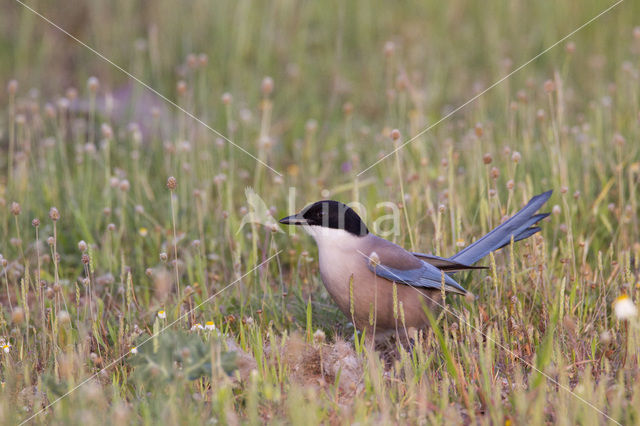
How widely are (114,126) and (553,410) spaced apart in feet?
16.5

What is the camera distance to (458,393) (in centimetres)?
320

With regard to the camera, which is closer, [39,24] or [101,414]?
[101,414]

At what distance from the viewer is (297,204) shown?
5566 millimetres

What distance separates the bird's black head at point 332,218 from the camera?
402 centimetres

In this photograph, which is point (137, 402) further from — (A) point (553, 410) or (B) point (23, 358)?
(A) point (553, 410)

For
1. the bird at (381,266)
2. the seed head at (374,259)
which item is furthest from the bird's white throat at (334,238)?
the seed head at (374,259)

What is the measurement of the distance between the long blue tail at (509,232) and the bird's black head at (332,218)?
591 millimetres

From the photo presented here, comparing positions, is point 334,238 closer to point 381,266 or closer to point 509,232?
point 381,266

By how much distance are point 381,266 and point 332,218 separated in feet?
1.26

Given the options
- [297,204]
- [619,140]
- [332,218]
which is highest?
[619,140]

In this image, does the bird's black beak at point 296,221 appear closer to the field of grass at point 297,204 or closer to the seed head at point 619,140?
the field of grass at point 297,204

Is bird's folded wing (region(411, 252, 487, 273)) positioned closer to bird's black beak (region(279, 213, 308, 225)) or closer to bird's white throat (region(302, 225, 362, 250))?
bird's white throat (region(302, 225, 362, 250))

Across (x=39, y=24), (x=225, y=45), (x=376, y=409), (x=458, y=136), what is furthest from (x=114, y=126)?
(x=376, y=409)

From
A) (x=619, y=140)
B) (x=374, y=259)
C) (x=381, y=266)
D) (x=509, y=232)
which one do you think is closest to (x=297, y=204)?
(x=381, y=266)
